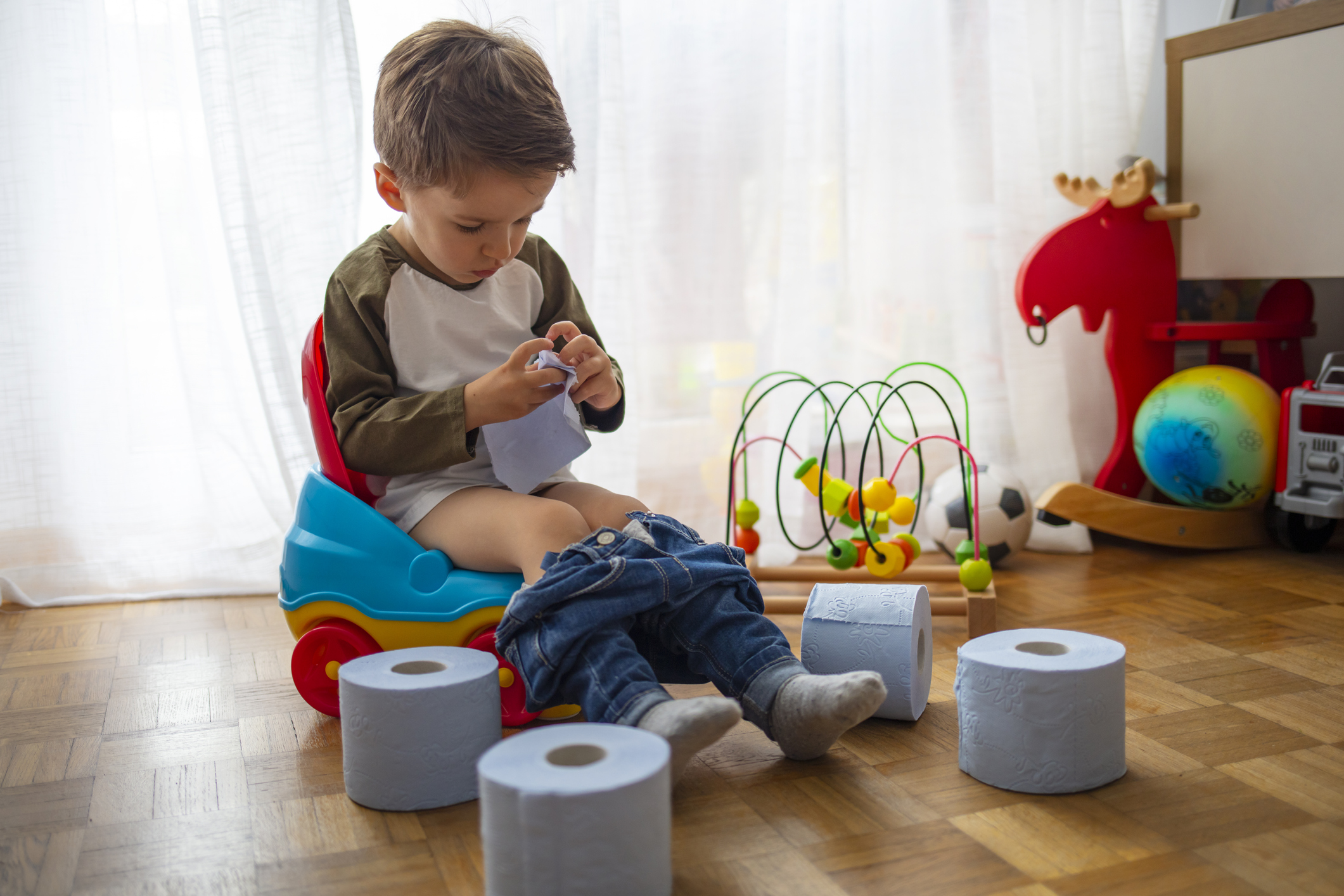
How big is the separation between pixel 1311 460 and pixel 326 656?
59.1 inches

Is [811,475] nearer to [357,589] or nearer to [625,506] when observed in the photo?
[625,506]

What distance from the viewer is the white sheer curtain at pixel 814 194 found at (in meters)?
1.69

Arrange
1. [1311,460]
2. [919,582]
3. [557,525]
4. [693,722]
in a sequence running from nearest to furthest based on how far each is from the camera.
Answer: [693,722] → [557,525] → [919,582] → [1311,460]

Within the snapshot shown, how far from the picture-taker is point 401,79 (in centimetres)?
104

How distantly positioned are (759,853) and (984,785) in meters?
0.23

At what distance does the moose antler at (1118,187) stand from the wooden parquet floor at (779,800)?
0.80 metres

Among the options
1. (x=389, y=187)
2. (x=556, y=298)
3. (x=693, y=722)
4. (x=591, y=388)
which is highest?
(x=389, y=187)

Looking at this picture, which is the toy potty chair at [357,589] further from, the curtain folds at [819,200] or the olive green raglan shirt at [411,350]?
the curtain folds at [819,200]

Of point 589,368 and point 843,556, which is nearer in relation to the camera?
point 589,368

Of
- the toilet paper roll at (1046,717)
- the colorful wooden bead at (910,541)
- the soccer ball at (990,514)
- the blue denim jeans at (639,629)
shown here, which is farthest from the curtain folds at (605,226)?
the toilet paper roll at (1046,717)

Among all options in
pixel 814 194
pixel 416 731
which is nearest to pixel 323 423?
pixel 416 731

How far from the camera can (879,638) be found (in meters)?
1.00

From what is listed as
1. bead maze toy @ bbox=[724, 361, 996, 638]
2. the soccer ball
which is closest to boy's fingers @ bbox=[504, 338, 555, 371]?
bead maze toy @ bbox=[724, 361, 996, 638]

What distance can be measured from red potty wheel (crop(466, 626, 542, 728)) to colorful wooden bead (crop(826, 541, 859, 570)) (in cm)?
49
